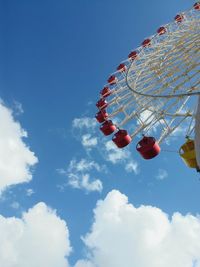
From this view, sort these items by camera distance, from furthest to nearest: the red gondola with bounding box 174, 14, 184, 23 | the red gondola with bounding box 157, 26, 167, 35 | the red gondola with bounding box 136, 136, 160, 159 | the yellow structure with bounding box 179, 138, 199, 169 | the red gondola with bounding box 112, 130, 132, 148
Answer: the red gondola with bounding box 174, 14, 184, 23 → the red gondola with bounding box 157, 26, 167, 35 → the red gondola with bounding box 112, 130, 132, 148 → the red gondola with bounding box 136, 136, 160, 159 → the yellow structure with bounding box 179, 138, 199, 169

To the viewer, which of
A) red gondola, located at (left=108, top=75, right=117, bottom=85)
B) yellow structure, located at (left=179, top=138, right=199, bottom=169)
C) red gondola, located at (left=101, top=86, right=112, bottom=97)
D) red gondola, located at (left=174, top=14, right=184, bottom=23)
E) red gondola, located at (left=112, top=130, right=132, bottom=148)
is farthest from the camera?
red gondola, located at (left=174, top=14, right=184, bottom=23)

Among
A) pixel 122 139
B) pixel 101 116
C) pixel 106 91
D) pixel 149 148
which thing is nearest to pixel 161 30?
pixel 106 91

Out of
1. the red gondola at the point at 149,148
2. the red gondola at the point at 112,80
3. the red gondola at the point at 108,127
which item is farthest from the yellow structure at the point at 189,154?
the red gondola at the point at 112,80

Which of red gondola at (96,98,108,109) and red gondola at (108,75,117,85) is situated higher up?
red gondola at (108,75,117,85)

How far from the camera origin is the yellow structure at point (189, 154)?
18.3 meters

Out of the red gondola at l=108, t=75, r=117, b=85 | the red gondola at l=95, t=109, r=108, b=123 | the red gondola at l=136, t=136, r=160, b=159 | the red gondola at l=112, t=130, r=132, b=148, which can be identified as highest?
the red gondola at l=108, t=75, r=117, b=85

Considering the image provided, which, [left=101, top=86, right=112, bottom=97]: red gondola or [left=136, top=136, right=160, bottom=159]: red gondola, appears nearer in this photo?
[left=136, top=136, right=160, bottom=159]: red gondola

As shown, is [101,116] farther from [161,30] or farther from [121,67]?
[161,30]

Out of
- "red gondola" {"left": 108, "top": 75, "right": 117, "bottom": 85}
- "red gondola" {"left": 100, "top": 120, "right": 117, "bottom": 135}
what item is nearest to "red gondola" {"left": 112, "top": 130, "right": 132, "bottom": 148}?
"red gondola" {"left": 100, "top": 120, "right": 117, "bottom": 135}

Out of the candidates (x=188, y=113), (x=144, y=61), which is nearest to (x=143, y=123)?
(x=188, y=113)

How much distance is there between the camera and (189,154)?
730 inches

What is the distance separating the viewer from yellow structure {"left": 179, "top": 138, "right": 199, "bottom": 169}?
1827 cm

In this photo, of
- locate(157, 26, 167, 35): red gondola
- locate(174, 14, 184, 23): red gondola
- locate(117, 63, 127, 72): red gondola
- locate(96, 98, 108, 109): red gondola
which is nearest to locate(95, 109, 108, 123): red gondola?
locate(96, 98, 108, 109): red gondola

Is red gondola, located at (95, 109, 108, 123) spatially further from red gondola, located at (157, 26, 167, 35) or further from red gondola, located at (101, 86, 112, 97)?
red gondola, located at (157, 26, 167, 35)
